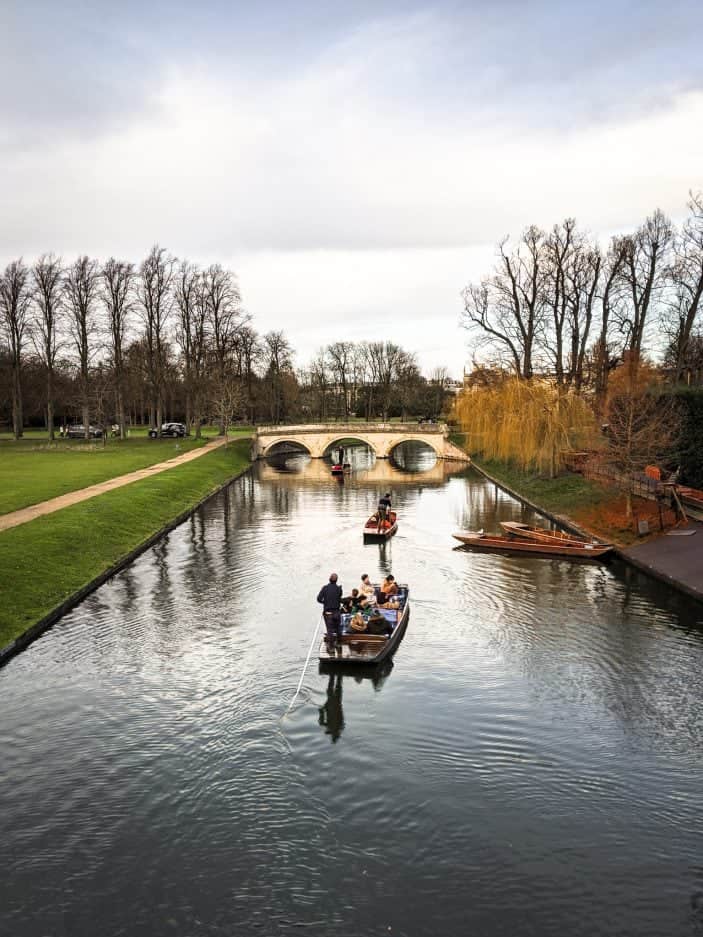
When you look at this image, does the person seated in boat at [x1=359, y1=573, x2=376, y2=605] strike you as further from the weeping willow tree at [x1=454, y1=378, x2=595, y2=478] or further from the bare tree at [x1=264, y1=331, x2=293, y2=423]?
the bare tree at [x1=264, y1=331, x2=293, y2=423]

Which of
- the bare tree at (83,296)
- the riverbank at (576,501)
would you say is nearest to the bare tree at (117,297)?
the bare tree at (83,296)

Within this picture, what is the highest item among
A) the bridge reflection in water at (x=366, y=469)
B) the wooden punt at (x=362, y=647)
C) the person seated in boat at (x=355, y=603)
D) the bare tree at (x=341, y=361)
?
the bare tree at (x=341, y=361)

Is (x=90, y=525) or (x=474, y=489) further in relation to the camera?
(x=474, y=489)

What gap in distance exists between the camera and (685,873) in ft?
39.3

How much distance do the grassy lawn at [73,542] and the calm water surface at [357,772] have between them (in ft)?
4.44

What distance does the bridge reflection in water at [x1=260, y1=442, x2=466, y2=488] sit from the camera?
2625 inches

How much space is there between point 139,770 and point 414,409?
127 metres

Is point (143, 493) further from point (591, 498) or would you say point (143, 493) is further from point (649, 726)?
point (649, 726)

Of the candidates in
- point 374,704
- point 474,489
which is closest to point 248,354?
point 474,489

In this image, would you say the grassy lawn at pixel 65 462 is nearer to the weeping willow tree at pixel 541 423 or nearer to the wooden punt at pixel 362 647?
the wooden punt at pixel 362 647

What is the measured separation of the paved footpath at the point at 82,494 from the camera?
3581cm

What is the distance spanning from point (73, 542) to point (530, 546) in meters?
20.0

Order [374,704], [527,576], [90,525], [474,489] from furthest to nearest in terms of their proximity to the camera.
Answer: [474,489], [90,525], [527,576], [374,704]

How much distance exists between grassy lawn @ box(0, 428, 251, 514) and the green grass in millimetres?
29392
